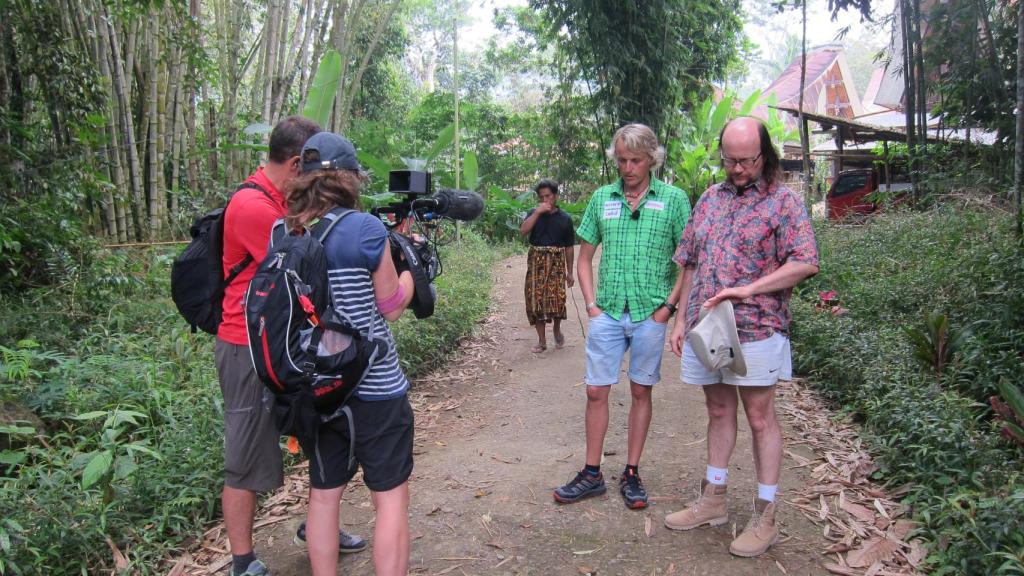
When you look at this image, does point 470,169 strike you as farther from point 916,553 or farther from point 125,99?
point 916,553

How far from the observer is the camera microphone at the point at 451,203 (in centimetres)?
272

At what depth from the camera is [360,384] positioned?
2.19m

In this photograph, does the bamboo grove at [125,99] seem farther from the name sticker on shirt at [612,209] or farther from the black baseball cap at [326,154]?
the name sticker on shirt at [612,209]

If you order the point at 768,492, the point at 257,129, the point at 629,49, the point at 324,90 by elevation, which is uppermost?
the point at 629,49

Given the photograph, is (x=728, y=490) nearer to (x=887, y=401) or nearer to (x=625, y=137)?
(x=887, y=401)

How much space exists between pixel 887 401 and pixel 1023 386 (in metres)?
0.70

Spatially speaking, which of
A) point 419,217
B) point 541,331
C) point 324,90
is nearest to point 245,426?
point 419,217

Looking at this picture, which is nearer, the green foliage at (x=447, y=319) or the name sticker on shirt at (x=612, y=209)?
the name sticker on shirt at (x=612, y=209)

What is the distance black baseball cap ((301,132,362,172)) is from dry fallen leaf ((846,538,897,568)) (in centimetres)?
251

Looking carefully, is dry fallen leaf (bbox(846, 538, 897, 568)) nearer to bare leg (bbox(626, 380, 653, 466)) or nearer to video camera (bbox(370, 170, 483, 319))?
bare leg (bbox(626, 380, 653, 466))

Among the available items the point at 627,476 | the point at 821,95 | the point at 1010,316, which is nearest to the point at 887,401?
the point at 1010,316

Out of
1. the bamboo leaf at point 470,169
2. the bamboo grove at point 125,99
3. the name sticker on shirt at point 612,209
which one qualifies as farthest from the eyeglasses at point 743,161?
the bamboo leaf at point 470,169

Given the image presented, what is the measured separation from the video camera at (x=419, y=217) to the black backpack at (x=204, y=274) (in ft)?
1.54

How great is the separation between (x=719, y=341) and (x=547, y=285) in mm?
4053
